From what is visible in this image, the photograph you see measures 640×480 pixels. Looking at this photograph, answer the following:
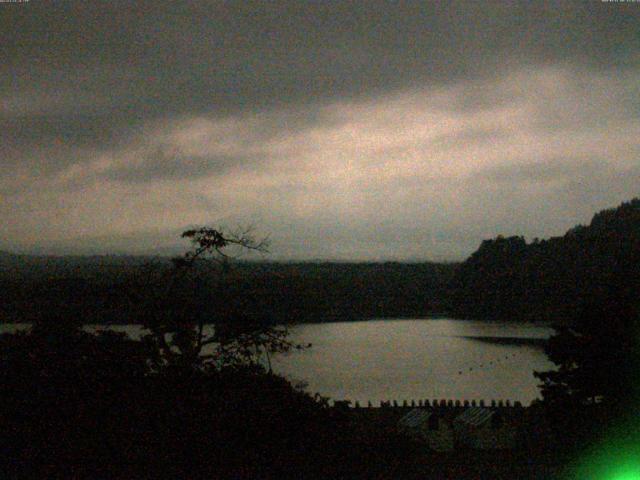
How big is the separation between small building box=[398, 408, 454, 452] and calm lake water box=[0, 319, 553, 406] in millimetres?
3540

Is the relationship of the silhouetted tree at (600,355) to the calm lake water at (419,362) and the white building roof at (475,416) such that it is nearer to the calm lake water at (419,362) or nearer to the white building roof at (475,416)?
the white building roof at (475,416)

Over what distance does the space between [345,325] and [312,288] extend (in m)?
9.75

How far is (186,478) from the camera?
5719 millimetres

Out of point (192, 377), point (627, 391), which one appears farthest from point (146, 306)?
point (627, 391)

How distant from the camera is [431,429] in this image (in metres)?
15.0

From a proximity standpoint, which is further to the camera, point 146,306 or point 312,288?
point 312,288

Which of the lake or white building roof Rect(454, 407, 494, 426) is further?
the lake

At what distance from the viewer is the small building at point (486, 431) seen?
14.7 metres

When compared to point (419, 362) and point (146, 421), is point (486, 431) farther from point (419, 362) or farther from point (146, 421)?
point (419, 362)

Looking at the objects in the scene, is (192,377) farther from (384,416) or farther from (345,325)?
(345,325)

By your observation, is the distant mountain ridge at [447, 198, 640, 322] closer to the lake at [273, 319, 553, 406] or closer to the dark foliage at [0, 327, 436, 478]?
the lake at [273, 319, 553, 406]

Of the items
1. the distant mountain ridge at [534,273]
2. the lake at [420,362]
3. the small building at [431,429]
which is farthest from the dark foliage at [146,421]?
the distant mountain ridge at [534,273]

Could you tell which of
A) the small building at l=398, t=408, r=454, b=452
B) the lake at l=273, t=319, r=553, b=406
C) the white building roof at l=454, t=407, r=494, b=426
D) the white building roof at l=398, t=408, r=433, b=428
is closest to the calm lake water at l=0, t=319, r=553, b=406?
the lake at l=273, t=319, r=553, b=406

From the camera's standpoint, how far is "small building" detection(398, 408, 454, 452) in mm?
14711
